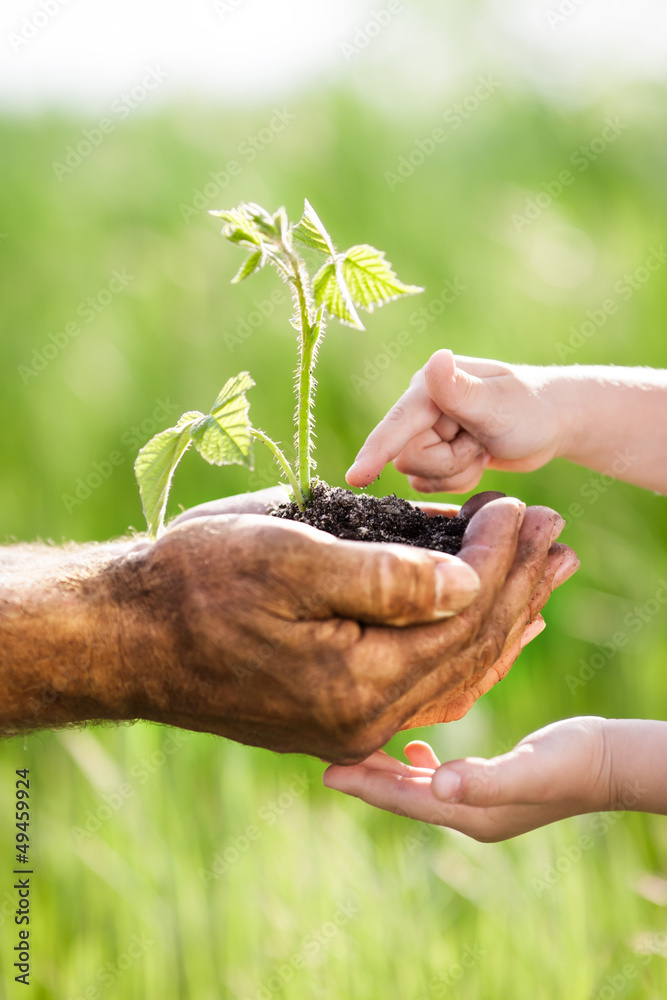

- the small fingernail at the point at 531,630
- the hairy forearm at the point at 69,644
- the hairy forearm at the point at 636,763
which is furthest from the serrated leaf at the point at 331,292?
the hairy forearm at the point at 636,763

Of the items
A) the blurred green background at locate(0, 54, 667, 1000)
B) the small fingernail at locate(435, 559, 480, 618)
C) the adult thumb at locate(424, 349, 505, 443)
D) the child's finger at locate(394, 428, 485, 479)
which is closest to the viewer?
the small fingernail at locate(435, 559, 480, 618)

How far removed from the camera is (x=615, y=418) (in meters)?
1.29

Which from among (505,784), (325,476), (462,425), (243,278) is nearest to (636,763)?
(505,784)

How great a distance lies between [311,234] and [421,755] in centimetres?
73

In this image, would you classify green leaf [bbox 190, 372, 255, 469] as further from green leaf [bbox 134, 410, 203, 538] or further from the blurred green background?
the blurred green background

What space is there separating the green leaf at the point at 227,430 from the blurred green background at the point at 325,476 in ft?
3.64

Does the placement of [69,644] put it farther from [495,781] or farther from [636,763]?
[636,763]

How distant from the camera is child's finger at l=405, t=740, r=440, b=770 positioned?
1.11 meters

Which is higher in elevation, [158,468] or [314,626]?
[158,468]

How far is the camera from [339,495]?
3.44 feet

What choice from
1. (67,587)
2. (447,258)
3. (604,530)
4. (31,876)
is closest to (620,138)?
(447,258)

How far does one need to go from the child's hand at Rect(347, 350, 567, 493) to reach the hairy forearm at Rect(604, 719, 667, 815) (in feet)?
1.41

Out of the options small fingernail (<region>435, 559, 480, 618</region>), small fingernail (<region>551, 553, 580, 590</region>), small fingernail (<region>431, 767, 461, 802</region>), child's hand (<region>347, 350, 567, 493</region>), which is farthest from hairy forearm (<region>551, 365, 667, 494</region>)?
small fingernail (<region>431, 767, 461, 802</region>)

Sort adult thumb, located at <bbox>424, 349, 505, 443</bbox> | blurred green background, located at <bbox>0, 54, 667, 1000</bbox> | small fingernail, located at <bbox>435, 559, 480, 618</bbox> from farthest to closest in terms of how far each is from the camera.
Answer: blurred green background, located at <bbox>0, 54, 667, 1000</bbox>, adult thumb, located at <bbox>424, 349, 505, 443</bbox>, small fingernail, located at <bbox>435, 559, 480, 618</bbox>
